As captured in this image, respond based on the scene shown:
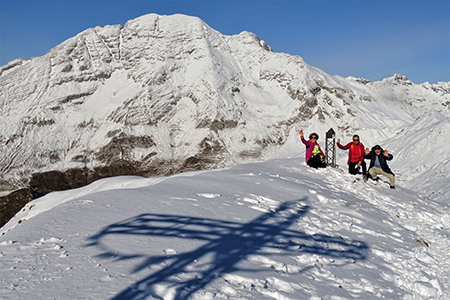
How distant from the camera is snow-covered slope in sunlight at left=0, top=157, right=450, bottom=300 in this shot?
4062 millimetres

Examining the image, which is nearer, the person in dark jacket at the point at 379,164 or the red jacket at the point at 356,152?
the person in dark jacket at the point at 379,164

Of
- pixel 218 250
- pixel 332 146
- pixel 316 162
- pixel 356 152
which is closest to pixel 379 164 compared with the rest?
pixel 356 152

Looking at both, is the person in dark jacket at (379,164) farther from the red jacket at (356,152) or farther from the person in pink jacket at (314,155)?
the person in pink jacket at (314,155)

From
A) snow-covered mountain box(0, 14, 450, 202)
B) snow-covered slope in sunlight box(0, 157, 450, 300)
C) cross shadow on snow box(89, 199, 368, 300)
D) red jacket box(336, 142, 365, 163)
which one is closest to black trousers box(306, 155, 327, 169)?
red jacket box(336, 142, 365, 163)

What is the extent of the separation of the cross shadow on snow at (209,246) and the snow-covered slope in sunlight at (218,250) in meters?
0.02

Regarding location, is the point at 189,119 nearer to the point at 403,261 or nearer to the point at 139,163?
the point at 139,163

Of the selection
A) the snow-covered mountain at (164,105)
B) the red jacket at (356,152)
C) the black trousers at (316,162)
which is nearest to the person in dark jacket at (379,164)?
the red jacket at (356,152)

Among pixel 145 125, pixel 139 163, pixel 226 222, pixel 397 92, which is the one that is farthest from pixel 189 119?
pixel 226 222

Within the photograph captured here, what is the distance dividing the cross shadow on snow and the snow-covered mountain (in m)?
89.0

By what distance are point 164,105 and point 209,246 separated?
11004 centimetres

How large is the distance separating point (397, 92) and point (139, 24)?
10680 centimetres

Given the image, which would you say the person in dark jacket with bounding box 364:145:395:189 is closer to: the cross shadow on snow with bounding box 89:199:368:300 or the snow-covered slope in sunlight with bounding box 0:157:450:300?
the snow-covered slope in sunlight with bounding box 0:157:450:300

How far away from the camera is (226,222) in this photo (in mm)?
6789

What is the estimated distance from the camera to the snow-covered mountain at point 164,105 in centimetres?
10312
